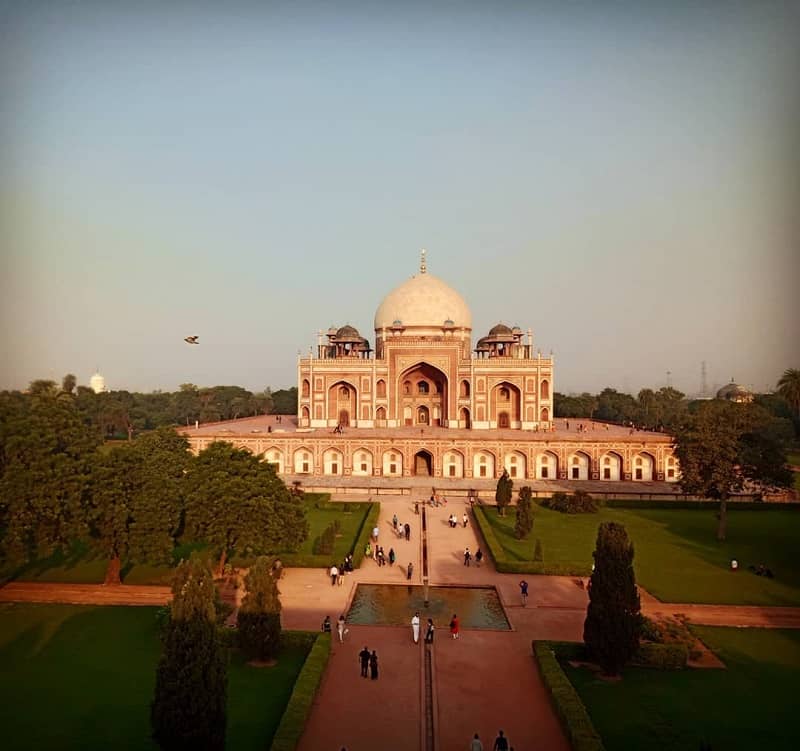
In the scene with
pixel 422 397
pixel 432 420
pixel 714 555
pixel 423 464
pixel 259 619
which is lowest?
pixel 714 555

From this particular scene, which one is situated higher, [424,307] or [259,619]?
[424,307]

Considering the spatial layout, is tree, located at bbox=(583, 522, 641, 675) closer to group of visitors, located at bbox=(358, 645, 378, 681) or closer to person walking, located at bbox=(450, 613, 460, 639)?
person walking, located at bbox=(450, 613, 460, 639)

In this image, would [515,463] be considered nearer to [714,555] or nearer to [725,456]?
[725,456]

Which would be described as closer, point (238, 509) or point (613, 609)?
point (613, 609)

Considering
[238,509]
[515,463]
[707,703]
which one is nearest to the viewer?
[707,703]

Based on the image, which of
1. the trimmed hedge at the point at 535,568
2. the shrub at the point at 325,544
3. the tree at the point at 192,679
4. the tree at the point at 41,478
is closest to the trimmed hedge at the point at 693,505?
the trimmed hedge at the point at 535,568

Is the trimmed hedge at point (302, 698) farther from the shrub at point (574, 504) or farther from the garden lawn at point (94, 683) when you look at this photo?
the shrub at point (574, 504)

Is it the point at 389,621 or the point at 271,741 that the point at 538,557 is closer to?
the point at 389,621

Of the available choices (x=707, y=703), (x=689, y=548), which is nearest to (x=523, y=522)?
(x=689, y=548)
